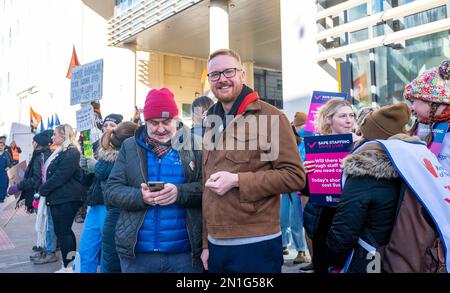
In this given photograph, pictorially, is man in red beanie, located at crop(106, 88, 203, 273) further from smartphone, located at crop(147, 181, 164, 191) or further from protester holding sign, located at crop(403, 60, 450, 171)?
protester holding sign, located at crop(403, 60, 450, 171)

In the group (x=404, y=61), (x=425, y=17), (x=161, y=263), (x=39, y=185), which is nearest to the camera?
(x=161, y=263)

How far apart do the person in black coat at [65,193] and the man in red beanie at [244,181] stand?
10.4ft

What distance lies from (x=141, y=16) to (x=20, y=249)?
1027 cm

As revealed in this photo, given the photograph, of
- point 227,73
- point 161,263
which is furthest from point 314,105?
point 161,263

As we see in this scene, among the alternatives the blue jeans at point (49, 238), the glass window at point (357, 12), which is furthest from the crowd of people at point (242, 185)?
the glass window at point (357, 12)

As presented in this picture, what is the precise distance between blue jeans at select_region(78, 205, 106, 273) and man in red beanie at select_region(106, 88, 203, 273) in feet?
6.15

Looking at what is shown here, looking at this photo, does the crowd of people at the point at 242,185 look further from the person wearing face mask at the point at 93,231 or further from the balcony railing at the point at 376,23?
the balcony railing at the point at 376,23

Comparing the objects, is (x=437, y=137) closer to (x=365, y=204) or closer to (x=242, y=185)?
(x=365, y=204)

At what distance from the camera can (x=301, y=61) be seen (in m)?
8.80

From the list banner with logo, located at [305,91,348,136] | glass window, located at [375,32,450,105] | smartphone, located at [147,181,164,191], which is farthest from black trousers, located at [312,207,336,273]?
glass window, located at [375,32,450,105]

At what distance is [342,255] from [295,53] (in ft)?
23.9

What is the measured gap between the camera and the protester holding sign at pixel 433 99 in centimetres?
258

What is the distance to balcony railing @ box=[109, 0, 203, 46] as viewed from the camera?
41.5 ft

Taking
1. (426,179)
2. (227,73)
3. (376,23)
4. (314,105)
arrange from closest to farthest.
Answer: (426,179), (227,73), (314,105), (376,23)
